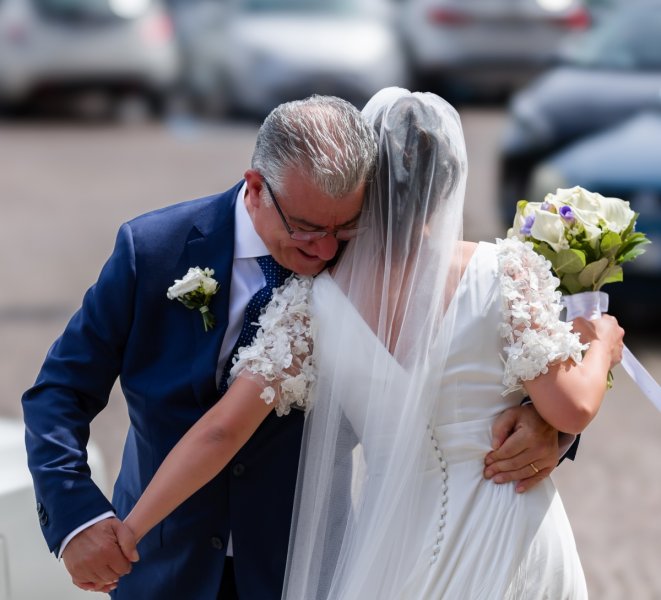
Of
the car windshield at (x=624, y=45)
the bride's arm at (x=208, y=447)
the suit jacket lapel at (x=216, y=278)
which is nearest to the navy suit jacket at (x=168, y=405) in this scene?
the suit jacket lapel at (x=216, y=278)

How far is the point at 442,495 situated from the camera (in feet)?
9.03

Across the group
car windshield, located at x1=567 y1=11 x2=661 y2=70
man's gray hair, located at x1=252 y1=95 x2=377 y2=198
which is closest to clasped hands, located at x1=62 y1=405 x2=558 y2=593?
man's gray hair, located at x1=252 y1=95 x2=377 y2=198

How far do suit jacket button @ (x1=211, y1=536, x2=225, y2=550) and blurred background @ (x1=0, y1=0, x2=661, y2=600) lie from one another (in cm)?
48

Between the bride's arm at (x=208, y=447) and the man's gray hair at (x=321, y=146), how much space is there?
0.43 meters

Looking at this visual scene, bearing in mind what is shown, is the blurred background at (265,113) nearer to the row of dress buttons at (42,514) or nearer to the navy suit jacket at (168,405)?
the row of dress buttons at (42,514)

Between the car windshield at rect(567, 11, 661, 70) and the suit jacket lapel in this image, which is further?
the car windshield at rect(567, 11, 661, 70)

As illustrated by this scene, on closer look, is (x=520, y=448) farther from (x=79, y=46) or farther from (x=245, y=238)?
(x=79, y=46)

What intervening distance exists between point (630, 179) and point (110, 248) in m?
3.94

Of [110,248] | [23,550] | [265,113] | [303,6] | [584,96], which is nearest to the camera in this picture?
[23,550]

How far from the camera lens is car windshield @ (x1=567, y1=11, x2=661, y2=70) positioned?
27.4 ft

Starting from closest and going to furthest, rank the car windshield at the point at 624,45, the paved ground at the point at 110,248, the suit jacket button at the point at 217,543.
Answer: the suit jacket button at the point at 217,543, the paved ground at the point at 110,248, the car windshield at the point at 624,45

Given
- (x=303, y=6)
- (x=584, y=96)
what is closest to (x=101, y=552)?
(x=584, y=96)

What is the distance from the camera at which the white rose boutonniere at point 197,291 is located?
111 inches

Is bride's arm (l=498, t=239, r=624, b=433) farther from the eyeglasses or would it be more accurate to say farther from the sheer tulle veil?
the eyeglasses
